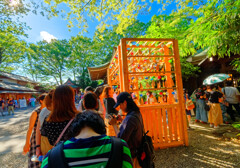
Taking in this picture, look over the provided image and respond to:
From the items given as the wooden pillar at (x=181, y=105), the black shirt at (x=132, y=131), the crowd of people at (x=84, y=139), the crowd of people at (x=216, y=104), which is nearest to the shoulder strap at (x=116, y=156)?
the crowd of people at (x=84, y=139)

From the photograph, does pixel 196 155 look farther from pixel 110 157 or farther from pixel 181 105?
pixel 110 157

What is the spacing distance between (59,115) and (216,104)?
575cm

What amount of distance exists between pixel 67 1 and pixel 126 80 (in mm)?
4076

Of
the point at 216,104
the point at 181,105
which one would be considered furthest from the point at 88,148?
the point at 216,104

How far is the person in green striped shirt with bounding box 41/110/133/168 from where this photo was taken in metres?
0.83

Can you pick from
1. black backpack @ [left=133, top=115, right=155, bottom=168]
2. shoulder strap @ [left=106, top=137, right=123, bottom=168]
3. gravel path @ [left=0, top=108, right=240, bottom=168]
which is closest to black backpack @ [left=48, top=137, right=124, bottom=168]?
shoulder strap @ [left=106, top=137, right=123, bottom=168]

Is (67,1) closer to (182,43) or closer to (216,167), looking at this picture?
(182,43)

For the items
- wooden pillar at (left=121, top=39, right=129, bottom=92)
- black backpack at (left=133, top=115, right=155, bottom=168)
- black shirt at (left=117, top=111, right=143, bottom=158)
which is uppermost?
wooden pillar at (left=121, top=39, right=129, bottom=92)

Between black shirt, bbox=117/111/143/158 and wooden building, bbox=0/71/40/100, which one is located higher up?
wooden building, bbox=0/71/40/100

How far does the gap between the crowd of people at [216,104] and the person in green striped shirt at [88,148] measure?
5549mm

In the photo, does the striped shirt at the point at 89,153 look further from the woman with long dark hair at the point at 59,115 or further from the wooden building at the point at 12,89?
the wooden building at the point at 12,89

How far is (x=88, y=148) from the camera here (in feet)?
2.83

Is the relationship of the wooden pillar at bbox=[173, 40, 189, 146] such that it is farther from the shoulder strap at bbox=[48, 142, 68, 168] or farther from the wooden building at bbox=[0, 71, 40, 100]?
the wooden building at bbox=[0, 71, 40, 100]

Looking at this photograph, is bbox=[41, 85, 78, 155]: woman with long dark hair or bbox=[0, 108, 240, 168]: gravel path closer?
bbox=[41, 85, 78, 155]: woman with long dark hair
